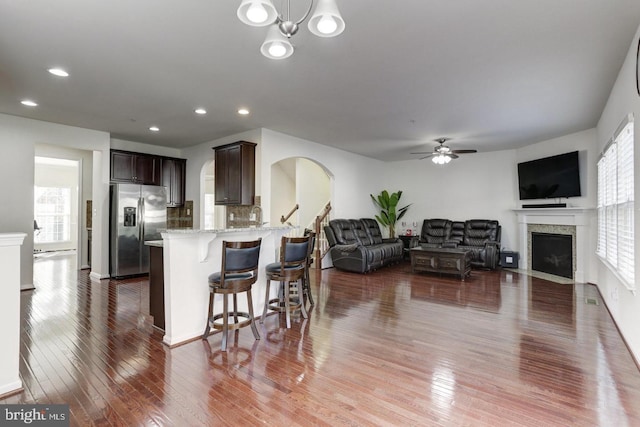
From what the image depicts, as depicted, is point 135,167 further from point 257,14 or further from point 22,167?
point 257,14

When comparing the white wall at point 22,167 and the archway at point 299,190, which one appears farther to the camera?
the archway at point 299,190

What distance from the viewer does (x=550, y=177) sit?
6.21 metres

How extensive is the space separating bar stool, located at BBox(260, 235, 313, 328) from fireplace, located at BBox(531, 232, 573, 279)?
5.40 metres

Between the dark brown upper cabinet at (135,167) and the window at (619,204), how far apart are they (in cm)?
762

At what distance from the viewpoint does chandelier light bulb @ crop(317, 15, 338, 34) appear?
67.9 inches

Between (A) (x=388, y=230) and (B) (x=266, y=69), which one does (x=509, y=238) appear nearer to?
(A) (x=388, y=230)

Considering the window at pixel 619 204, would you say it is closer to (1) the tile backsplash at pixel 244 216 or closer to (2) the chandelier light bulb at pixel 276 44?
(2) the chandelier light bulb at pixel 276 44

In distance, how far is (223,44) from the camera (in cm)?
278

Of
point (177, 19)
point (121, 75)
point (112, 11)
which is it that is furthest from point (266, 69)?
point (121, 75)

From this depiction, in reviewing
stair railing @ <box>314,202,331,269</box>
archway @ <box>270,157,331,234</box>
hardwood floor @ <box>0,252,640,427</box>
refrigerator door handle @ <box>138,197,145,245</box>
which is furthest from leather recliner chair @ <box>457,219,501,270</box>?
refrigerator door handle @ <box>138,197,145,245</box>

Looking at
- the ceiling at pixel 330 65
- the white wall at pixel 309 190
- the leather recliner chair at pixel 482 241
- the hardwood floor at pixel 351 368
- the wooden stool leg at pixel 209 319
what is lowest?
the hardwood floor at pixel 351 368

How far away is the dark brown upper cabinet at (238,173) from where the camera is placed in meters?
5.52

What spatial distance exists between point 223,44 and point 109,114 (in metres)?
3.10

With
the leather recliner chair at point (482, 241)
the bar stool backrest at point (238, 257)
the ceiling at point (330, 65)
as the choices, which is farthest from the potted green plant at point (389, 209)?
the bar stool backrest at point (238, 257)
